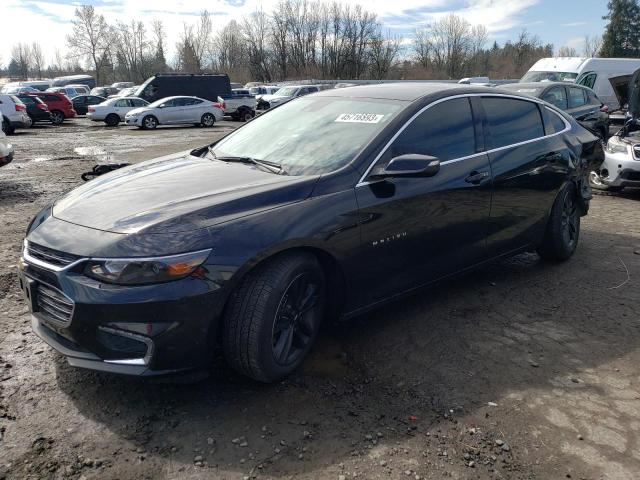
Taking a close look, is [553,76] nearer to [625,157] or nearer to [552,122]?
[625,157]

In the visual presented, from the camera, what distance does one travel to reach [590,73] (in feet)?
55.0

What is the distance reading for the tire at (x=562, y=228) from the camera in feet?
16.4

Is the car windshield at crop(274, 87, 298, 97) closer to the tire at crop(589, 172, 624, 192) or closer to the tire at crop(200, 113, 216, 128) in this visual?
the tire at crop(200, 113, 216, 128)

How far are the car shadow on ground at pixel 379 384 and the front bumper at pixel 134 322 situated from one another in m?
0.31

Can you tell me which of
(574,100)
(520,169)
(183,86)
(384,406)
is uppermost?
(183,86)

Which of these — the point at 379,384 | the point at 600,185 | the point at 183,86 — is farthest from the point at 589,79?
the point at 183,86

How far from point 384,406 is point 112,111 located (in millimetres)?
26830

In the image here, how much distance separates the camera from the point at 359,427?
8.98 feet

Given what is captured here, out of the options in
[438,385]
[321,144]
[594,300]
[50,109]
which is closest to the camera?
[438,385]

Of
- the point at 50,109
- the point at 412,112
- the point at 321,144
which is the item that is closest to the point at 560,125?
the point at 412,112

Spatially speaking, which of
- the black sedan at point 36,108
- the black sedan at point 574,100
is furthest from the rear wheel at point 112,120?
the black sedan at point 574,100

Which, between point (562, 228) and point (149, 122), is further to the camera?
point (149, 122)

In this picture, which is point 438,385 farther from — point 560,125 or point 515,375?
point 560,125

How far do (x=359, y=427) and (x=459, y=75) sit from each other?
79500mm
